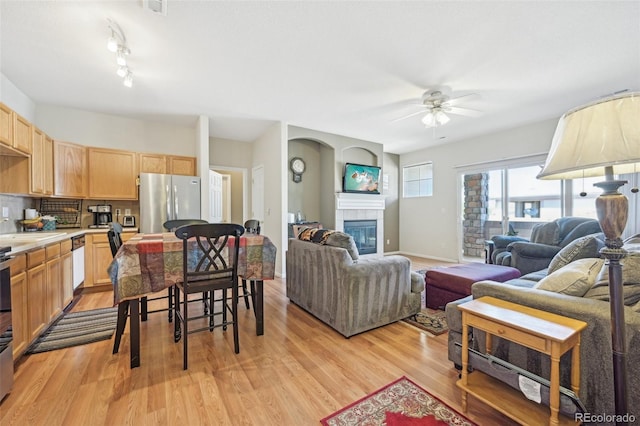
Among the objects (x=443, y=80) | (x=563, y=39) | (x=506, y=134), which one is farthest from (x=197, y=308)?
(x=506, y=134)

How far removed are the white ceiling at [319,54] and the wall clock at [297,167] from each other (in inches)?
58.5

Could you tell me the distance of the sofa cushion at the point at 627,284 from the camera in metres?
1.29

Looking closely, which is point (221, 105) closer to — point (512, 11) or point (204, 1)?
point (204, 1)

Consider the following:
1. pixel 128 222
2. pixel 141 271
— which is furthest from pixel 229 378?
pixel 128 222

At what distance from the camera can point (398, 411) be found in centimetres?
151

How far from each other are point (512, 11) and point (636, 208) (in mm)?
3920

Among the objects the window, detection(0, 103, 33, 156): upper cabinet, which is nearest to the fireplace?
the window

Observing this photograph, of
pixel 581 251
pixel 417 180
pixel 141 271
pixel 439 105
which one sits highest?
pixel 439 105

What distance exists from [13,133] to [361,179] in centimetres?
513

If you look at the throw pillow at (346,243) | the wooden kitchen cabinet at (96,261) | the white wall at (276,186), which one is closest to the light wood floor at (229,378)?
the throw pillow at (346,243)

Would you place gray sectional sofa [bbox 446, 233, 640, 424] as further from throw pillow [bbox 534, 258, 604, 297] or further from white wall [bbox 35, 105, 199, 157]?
white wall [bbox 35, 105, 199, 157]

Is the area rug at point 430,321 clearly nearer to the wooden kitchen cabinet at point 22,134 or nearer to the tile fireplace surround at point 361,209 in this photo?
the tile fireplace surround at point 361,209

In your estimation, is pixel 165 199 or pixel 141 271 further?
pixel 165 199

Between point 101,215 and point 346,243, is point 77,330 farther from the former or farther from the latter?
point 346,243
